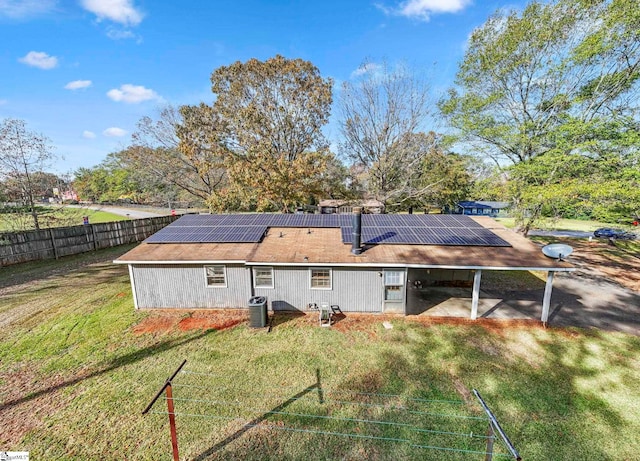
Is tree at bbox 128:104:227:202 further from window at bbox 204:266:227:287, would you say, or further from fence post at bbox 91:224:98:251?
window at bbox 204:266:227:287

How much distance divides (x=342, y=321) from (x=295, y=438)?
14.1 feet

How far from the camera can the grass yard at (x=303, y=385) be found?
4574mm

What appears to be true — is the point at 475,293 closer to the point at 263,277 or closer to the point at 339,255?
the point at 339,255

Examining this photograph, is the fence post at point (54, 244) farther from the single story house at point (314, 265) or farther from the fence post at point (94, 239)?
the single story house at point (314, 265)

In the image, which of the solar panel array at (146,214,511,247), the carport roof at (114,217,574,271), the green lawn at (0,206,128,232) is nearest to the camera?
the carport roof at (114,217,574,271)

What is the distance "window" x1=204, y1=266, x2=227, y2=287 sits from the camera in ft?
30.4

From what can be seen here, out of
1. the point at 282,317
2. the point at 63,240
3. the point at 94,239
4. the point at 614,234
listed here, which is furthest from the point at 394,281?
the point at 614,234

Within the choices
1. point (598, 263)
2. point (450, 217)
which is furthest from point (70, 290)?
point (598, 263)

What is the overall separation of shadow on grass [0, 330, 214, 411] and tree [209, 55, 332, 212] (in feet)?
38.1

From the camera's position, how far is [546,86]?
14539 mm

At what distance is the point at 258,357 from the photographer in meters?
6.86

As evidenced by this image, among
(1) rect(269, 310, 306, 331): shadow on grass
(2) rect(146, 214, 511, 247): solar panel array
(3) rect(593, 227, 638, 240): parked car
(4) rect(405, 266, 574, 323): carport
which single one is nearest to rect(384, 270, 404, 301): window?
(4) rect(405, 266, 574, 323): carport

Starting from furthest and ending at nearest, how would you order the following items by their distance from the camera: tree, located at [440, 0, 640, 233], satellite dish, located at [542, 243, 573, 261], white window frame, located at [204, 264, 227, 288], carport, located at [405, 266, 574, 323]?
1. tree, located at [440, 0, 640, 233]
2. carport, located at [405, 266, 574, 323]
3. white window frame, located at [204, 264, 227, 288]
4. satellite dish, located at [542, 243, 573, 261]

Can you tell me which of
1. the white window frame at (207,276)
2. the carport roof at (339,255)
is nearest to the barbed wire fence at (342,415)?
the white window frame at (207,276)
